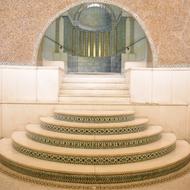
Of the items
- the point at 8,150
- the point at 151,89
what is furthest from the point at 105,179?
the point at 151,89

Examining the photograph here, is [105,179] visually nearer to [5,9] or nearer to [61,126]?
[61,126]

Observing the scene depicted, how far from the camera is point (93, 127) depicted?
541 cm

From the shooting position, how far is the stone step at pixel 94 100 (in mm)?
6686

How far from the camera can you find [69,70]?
10719 mm

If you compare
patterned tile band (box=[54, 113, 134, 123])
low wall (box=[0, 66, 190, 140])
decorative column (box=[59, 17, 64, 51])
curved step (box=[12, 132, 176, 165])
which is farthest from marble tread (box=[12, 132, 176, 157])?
decorative column (box=[59, 17, 64, 51])

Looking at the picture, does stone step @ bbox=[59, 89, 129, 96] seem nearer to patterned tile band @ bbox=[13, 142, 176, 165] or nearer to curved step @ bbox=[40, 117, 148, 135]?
curved step @ bbox=[40, 117, 148, 135]

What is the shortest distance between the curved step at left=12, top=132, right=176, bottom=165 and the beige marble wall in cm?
265

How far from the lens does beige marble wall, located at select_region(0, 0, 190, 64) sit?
7.20 meters

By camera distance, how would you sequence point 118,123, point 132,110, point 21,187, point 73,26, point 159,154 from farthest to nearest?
point 73,26 < point 132,110 < point 118,123 < point 159,154 < point 21,187

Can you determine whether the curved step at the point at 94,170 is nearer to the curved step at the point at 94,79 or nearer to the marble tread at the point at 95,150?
the marble tread at the point at 95,150

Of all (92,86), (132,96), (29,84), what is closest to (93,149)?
(132,96)

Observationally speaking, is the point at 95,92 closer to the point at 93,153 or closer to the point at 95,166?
the point at 93,153

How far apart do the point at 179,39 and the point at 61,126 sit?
357cm

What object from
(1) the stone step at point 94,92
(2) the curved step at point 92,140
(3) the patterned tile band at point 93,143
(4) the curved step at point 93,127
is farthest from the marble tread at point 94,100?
(3) the patterned tile band at point 93,143
